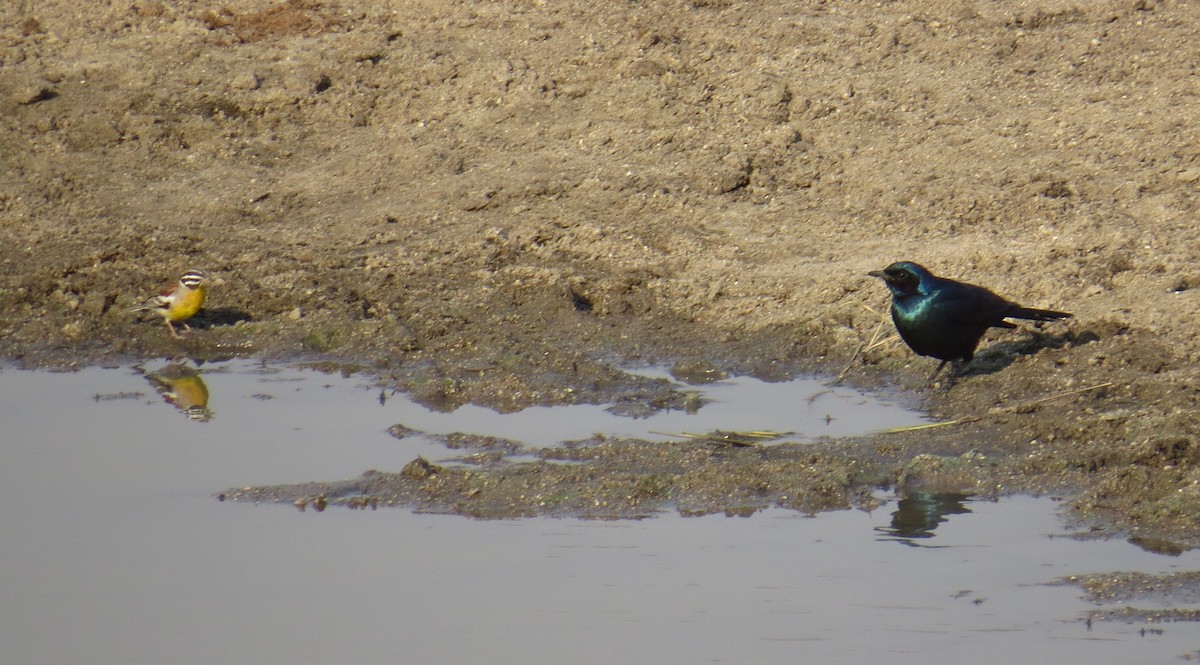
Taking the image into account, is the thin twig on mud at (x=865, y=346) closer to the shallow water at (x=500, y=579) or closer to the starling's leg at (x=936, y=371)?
the starling's leg at (x=936, y=371)

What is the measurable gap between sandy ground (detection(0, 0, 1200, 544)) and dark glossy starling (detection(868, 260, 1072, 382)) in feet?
0.73

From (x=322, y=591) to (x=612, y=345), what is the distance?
3046 mm

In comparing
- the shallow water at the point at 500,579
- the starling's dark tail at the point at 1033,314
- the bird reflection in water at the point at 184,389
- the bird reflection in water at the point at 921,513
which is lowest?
the bird reflection in water at the point at 184,389

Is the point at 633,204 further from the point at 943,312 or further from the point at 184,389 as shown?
the point at 184,389

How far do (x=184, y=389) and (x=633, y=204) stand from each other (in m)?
2.82

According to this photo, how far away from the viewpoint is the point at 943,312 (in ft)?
24.0

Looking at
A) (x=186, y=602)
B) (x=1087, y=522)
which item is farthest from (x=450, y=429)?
(x=1087, y=522)

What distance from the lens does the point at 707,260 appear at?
8.80m

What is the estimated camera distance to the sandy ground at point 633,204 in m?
7.04

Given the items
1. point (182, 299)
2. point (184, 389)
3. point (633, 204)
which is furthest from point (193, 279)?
point (633, 204)

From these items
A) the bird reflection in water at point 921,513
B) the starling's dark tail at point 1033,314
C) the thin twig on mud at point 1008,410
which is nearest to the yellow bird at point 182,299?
the thin twig on mud at point 1008,410

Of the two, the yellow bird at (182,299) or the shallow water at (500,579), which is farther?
the yellow bird at (182,299)

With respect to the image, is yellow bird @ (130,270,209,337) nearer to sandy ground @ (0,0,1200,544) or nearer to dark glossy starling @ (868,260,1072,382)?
sandy ground @ (0,0,1200,544)

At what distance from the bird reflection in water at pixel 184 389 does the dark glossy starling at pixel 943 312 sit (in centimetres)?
331
